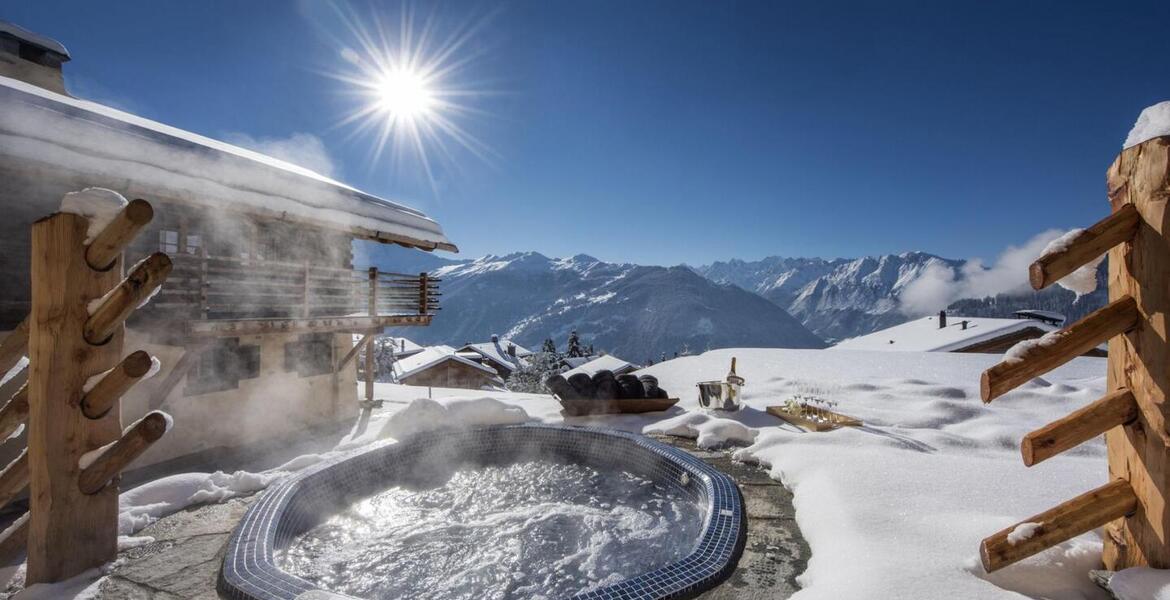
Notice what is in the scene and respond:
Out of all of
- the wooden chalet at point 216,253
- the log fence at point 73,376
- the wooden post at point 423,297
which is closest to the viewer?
the log fence at point 73,376

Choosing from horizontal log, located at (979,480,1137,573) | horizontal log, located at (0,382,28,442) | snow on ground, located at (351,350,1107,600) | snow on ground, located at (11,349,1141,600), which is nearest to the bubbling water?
snow on ground, located at (11,349,1141,600)

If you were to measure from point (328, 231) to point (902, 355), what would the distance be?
15.4 m

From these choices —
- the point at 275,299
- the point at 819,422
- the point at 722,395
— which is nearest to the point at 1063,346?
the point at 819,422

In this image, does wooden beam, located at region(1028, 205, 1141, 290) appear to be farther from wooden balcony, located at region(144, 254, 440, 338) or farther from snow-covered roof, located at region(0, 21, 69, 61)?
snow-covered roof, located at region(0, 21, 69, 61)

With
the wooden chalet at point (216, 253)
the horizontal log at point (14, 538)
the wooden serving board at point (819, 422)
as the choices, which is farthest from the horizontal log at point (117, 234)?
the wooden serving board at point (819, 422)

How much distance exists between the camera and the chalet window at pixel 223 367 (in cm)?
792

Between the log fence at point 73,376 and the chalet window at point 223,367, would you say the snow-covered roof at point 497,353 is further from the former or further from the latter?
the log fence at point 73,376

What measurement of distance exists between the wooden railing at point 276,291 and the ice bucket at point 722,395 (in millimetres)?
6675

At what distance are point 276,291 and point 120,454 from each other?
22.4 feet

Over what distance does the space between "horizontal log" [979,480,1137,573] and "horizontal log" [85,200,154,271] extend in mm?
5020

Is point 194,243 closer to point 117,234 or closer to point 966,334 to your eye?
point 117,234

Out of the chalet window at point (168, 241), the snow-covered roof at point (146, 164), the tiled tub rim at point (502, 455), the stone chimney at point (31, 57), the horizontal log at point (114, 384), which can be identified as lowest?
the tiled tub rim at point (502, 455)

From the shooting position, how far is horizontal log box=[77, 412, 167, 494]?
2.96 meters

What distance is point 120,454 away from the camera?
305cm
